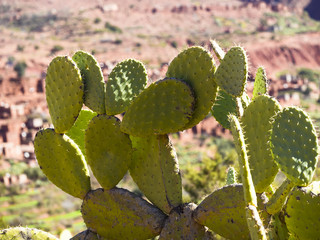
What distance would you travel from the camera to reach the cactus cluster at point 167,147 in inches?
96.7

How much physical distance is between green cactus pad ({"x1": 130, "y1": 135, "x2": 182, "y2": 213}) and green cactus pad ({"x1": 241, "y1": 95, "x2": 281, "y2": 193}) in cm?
44

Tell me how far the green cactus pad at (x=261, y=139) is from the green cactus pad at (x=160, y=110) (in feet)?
1.08

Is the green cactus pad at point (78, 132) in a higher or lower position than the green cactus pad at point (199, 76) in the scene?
lower

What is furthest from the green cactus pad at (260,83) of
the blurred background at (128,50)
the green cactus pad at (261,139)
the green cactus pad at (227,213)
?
the blurred background at (128,50)

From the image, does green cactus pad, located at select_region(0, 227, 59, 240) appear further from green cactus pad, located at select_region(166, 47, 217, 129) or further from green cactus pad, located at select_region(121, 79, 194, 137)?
green cactus pad, located at select_region(166, 47, 217, 129)

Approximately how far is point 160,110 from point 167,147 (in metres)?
0.22

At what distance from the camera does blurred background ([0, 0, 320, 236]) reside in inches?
930

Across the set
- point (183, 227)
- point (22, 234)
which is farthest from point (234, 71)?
point (22, 234)

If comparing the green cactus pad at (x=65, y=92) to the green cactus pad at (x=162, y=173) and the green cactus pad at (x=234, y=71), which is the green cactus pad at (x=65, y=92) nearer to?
the green cactus pad at (x=162, y=173)

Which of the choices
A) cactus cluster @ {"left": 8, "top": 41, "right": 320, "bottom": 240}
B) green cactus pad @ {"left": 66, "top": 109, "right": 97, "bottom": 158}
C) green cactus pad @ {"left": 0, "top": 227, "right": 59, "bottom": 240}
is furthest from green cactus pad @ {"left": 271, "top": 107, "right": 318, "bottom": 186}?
green cactus pad @ {"left": 0, "top": 227, "right": 59, "bottom": 240}

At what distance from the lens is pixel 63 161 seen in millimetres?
3244

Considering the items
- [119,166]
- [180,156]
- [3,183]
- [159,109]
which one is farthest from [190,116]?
[180,156]

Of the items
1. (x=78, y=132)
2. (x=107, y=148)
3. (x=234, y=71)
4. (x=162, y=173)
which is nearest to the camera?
(x=234, y=71)

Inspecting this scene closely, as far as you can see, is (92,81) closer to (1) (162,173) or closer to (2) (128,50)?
(1) (162,173)
